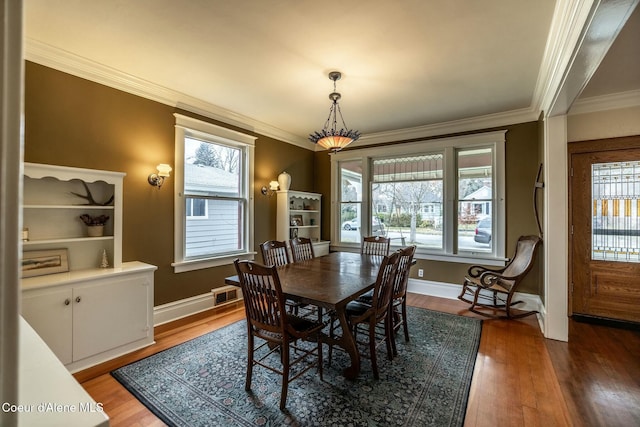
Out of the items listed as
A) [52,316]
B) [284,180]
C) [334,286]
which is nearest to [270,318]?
[334,286]

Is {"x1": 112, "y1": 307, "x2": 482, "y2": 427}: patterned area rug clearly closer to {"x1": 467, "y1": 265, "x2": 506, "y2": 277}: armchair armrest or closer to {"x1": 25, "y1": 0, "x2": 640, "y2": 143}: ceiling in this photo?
{"x1": 467, "y1": 265, "x2": 506, "y2": 277}: armchair armrest

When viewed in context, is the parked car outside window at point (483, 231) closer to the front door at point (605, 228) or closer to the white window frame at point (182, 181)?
the front door at point (605, 228)

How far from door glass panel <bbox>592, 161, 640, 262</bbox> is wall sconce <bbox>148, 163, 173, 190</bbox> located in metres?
5.18

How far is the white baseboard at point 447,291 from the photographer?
12.9 ft

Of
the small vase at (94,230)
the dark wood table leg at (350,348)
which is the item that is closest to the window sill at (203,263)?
the small vase at (94,230)

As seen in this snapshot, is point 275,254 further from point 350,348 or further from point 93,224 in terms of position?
point 93,224

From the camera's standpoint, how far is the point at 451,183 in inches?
180

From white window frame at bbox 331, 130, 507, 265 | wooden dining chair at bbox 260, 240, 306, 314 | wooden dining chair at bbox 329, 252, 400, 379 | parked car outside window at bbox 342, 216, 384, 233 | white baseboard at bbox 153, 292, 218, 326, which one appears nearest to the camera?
wooden dining chair at bbox 329, 252, 400, 379

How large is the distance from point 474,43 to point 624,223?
299cm

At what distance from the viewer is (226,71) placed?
9.79 ft

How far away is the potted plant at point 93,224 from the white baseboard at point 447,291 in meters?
4.31

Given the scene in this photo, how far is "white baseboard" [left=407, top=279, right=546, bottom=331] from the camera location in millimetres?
3944

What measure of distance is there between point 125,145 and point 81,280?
58.4 inches

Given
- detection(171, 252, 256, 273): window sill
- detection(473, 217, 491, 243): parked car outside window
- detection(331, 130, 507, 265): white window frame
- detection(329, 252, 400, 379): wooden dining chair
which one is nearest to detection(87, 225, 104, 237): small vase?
detection(171, 252, 256, 273): window sill
